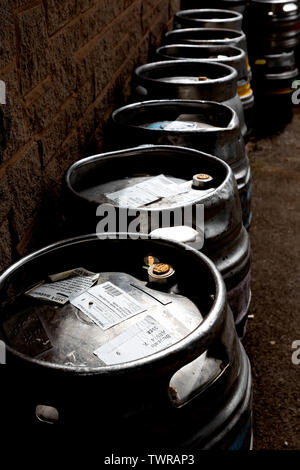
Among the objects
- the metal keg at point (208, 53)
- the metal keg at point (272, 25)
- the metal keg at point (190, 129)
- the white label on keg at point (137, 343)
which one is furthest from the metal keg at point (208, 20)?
the white label on keg at point (137, 343)

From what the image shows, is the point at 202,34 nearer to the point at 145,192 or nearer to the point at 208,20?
the point at 208,20

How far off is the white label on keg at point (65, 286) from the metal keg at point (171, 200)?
171mm

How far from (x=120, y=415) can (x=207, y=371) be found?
0.98 feet

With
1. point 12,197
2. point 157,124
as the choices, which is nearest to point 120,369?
point 12,197

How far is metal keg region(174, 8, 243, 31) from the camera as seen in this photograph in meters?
4.07

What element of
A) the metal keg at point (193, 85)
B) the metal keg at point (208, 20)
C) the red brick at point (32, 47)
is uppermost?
the red brick at point (32, 47)

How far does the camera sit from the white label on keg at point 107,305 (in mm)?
1371

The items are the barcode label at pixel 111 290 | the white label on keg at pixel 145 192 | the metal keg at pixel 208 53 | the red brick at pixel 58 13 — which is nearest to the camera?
the barcode label at pixel 111 290

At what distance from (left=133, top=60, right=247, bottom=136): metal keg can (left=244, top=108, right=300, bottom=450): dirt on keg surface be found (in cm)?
105

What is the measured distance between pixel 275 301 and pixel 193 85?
4.71ft

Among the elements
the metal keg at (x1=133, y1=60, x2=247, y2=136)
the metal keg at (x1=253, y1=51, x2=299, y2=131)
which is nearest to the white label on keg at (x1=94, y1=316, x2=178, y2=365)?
the metal keg at (x1=133, y1=60, x2=247, y2=136)

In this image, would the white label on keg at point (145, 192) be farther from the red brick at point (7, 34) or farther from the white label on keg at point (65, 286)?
the red brick at point (7, 34)

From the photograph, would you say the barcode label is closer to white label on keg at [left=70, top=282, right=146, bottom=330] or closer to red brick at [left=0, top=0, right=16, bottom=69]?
white label on keg at [left=70, top=282, right=146, bottom=330]

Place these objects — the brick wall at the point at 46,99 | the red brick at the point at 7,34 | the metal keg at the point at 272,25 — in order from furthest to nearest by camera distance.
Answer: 1. the metal keg at the point at 272,25
2. the brick wall at the point at 46,99
3. the red brick at the point at 7,34
